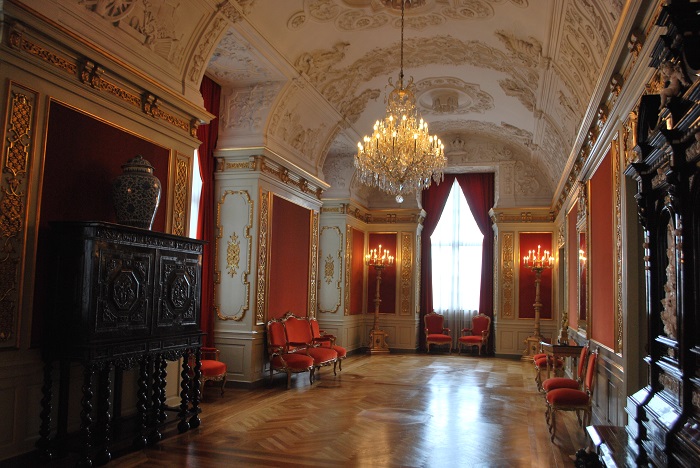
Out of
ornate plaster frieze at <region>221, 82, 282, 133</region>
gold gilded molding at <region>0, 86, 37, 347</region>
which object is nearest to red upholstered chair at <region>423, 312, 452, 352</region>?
ornate plaster frieze at <region>221, 82, 282, 133</region>

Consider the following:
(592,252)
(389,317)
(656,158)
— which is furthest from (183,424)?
(389,317)

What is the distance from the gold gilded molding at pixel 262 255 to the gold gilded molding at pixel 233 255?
31cm

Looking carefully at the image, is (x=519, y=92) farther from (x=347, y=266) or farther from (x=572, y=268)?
(x=347, y=266)

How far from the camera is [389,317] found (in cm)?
1448

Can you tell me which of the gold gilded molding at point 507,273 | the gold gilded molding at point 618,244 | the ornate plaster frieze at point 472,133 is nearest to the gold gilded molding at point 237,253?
the gold gilded molding at point 618,244

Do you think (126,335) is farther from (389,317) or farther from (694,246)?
(389,317)

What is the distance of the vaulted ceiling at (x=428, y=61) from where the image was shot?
264 inches

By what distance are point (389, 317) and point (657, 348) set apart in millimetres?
11457

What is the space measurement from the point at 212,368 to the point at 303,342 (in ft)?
8.27

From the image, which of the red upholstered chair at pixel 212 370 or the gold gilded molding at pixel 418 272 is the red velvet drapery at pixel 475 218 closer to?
the gold gilded molding at pixel 418 272

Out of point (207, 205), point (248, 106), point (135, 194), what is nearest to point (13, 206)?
point (135, 194)

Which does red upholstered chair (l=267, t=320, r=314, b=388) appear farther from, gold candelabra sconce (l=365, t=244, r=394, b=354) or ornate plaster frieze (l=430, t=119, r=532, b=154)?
ornate plaster frieze (l=430, t=119, r=532, b=154)

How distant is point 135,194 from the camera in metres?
5.01

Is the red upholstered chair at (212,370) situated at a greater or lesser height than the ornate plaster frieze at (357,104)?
lesser
